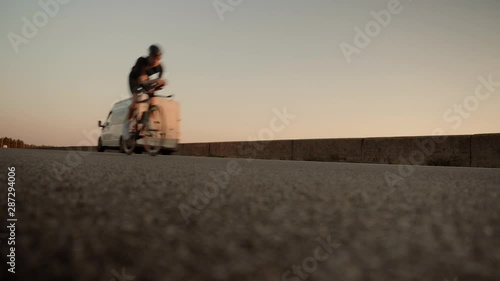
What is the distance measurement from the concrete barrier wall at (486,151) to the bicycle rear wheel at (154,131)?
7042 mm

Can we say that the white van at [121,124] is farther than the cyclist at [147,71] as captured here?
Yes

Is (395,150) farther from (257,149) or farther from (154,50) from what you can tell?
(154,50)

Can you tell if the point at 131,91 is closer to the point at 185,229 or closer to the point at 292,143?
the point at 292,143

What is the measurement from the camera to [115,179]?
3.71 meters

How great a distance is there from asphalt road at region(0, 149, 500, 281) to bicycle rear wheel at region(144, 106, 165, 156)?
7.84m

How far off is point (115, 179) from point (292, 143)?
11732 mm

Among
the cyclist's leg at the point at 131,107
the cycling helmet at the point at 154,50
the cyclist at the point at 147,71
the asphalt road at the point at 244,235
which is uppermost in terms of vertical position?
the cycling helmet at the point at 154,50

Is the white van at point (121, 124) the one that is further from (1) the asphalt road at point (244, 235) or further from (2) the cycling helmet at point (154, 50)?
(1) the asphalt road at point (244, 235)

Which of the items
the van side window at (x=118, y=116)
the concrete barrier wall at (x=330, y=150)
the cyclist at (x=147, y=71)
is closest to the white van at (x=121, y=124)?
the van side window at (x=118, y=116)

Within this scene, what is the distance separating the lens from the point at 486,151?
1016 centimetres

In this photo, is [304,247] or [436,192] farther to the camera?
[436,192]

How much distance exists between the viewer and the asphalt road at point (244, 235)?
1.20 meters

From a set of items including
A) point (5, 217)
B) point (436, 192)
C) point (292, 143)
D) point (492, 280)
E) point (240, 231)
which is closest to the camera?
point (492, 280)

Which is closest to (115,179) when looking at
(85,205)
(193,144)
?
(85,205)
